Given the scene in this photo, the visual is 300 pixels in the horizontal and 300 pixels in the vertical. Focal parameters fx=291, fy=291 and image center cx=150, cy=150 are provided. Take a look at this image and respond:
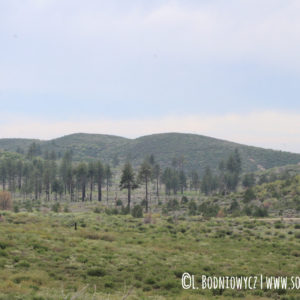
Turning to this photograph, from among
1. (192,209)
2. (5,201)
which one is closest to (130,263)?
(192,209)

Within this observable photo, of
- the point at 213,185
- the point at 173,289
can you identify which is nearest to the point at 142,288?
the point at 173,289

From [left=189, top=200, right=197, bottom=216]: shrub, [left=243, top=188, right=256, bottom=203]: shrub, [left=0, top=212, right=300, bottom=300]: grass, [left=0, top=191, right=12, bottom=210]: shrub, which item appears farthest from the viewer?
[left=243, top=188, right=256, bottom=203]: shrub

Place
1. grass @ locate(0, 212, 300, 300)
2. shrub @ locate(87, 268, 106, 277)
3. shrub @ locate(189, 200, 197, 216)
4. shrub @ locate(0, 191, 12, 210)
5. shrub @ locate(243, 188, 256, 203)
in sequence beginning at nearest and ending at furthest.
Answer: grass @ locate(0, 212, 300, 300), shrub @ locate(87, 268, 106, 277), shrub @ locate(0, 191, 12, 210), shrub @ locate(189, 200, 197, 216), shrub @ locate(243, 188, 256, 203)

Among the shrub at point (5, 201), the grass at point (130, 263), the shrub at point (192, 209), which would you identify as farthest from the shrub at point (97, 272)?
the shrub at point (5, 201)

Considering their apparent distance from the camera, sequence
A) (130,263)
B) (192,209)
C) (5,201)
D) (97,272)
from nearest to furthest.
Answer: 1. (97,272)
2. (130,263)
3. (5,201)
4. (192,209)

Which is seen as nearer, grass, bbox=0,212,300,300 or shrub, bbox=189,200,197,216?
grass, bbox=0,212,300,300

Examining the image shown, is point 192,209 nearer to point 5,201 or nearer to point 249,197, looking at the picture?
point 249,197

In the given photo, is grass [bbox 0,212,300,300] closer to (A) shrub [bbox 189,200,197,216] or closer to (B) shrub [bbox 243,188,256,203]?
(A) shrub [bbox 189,200,197,216]

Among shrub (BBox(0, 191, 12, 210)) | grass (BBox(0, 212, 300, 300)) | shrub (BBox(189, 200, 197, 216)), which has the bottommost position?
shrub (BBox(189, 200, 197, 216))

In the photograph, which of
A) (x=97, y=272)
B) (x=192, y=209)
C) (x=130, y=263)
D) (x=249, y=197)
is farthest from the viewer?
(x=249, y=197)

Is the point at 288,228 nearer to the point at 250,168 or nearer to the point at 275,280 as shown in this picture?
the point at 275,280

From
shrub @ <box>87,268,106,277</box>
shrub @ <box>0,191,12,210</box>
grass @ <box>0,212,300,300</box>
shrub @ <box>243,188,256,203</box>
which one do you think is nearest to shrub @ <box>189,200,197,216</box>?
shrub @ <box>243,188,256,203</box>

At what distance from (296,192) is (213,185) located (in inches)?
1734

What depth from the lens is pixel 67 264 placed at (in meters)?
14.8
